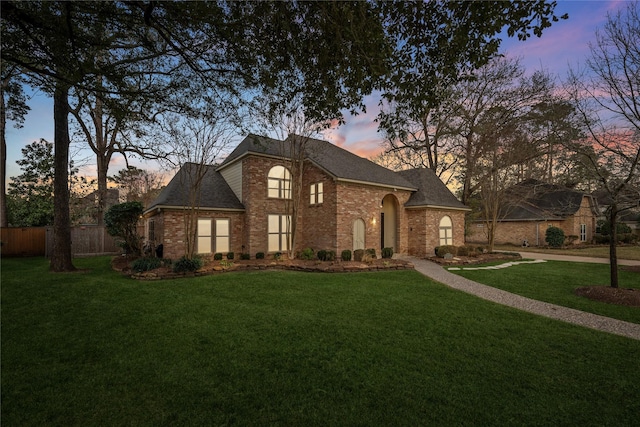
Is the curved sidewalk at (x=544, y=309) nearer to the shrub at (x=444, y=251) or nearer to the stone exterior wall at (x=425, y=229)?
the shrub at (x=444, y=251)

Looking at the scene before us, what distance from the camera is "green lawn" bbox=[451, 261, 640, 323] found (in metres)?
6.85

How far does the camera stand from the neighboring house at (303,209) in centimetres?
1398

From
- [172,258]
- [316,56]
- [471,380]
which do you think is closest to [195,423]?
[471,380]

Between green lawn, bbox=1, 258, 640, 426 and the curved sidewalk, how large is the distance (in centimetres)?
61

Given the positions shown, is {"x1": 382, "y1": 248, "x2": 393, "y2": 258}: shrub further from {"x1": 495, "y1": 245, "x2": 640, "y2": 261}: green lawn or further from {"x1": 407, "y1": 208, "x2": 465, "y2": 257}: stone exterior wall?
{"x1": 495, "y1": 245, "x2": 640, "y2": 261}: green lawn

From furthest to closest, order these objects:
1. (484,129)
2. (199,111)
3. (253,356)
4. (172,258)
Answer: (484,129)
(172,258)
(199,111)
(253,356)

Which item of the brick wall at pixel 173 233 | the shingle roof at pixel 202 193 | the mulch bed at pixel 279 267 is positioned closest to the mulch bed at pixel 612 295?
the mulch bed at pixel 279 267

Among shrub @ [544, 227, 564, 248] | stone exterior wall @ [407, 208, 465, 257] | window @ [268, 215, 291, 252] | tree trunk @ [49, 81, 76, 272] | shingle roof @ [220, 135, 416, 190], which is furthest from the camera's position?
shrub @ [544, 227, 564, 248]

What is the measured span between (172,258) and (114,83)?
8.86 metres

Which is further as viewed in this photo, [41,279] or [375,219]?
[375,219]

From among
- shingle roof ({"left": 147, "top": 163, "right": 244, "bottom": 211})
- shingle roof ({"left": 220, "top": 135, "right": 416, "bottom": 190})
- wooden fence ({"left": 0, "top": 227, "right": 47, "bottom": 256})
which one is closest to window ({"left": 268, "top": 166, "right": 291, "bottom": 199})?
shingle roof ({"left": 220, "top": 135, "right": 416, "bottom": 190})

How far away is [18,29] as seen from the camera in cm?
429

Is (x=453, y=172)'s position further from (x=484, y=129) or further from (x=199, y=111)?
(x=199, y=111)

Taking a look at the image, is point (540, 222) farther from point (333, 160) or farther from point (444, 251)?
point (333, 160)
